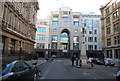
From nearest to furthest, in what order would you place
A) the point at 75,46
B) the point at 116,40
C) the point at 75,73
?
1. the point at 75,73
2. the point at 116,40
3. the point at 75,46

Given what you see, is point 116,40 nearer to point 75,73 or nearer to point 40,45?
point 75,73

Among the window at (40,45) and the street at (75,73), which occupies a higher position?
the window at (40,45)

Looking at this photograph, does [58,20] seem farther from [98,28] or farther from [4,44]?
[4,44]

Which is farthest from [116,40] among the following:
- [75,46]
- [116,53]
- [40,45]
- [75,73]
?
[40,45]

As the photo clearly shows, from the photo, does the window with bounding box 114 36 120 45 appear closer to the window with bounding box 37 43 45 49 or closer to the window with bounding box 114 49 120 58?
the window with bounding box 114 49 120 58

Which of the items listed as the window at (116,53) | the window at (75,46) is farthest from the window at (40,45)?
the window at (116,53)

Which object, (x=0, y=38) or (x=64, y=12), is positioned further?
(x=64, y=12)

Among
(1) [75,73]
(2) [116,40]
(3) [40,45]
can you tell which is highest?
(2) [116,40]

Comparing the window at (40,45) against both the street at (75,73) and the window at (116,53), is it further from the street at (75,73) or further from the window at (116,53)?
the street at (75,73)

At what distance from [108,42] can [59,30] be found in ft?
94.5

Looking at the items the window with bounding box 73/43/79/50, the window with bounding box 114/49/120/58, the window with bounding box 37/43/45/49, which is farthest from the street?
the window with bounding box 73/43/79/50

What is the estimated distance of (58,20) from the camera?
62875mm

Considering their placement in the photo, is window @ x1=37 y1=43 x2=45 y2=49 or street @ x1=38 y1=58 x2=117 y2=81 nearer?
street @ x1=38 y1=58 x2=117 y2=81

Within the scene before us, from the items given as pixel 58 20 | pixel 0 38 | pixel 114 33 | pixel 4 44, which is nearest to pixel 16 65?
pixel 0 38
